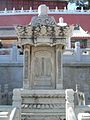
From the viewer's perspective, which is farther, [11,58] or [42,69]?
[11,58]

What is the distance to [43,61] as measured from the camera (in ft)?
42.8

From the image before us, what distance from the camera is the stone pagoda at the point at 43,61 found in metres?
11.9

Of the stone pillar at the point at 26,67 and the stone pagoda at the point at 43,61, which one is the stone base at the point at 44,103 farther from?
the stone pillar at the point at 26,67

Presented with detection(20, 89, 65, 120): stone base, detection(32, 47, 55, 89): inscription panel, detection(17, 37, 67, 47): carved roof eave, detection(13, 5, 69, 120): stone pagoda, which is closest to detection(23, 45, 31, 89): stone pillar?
detection(13, 5, 69, 120): stone pagoda

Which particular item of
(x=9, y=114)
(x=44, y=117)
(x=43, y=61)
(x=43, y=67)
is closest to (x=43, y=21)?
(x=43, y=61)

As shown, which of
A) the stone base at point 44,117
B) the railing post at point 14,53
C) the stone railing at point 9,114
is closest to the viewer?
the stone railing at point 9,114

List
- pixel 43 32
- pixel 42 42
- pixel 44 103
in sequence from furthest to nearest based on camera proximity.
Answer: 1. pixel 42 42
2. pixel 43 32
3. pixel 44 103

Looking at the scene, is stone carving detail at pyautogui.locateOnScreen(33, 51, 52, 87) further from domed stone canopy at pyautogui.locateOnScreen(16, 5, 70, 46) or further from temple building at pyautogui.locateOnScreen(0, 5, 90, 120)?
domed stone canopy at pyautogui.locateOnScreen(16, 5, 70, 46)

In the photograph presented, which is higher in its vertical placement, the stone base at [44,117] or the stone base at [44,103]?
the stone base at [44,103]

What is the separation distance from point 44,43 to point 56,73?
3.38 ft

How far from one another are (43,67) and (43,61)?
19 cm

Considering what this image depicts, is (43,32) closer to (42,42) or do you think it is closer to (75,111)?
(42,42)

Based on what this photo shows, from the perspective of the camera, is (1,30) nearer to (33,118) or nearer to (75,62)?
(75,62)

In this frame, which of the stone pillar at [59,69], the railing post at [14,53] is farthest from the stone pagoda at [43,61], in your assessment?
the railing post at [14,53]
